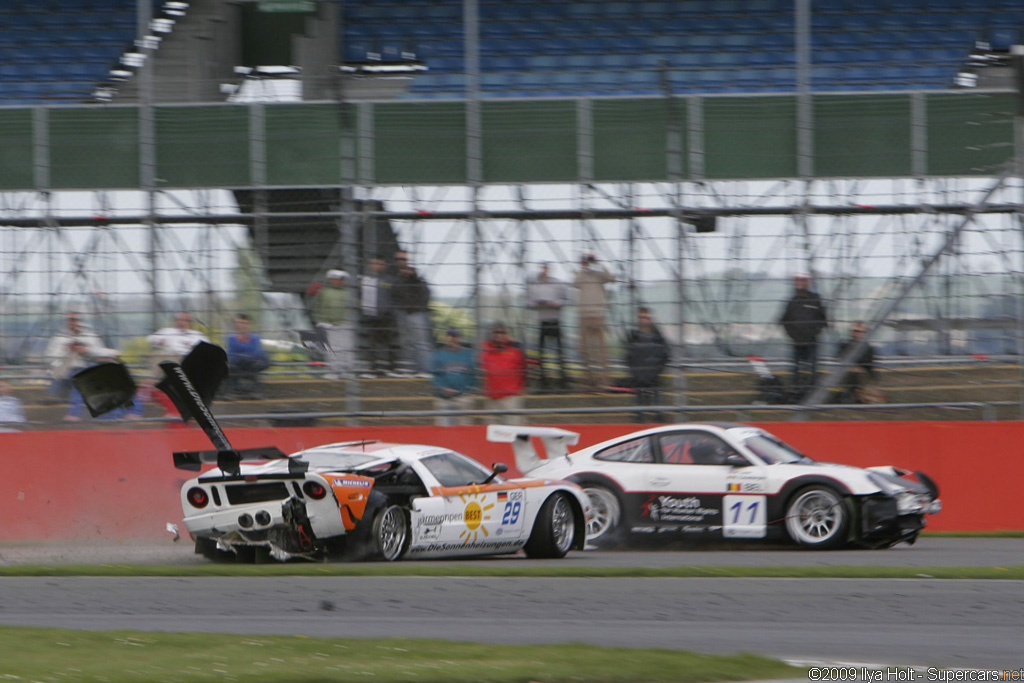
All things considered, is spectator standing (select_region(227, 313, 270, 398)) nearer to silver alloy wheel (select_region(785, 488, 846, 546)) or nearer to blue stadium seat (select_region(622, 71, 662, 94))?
blue stadium seat (select_region(622, 71, 662, 94))

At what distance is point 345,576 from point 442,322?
6.11 m

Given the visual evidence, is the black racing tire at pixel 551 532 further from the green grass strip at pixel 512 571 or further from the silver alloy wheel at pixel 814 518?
the silver alloy wheel at pixel 814 518

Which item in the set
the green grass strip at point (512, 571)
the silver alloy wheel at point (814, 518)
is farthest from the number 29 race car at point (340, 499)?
the silver alloy wheel at point (814, 518)

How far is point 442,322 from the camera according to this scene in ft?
52.7

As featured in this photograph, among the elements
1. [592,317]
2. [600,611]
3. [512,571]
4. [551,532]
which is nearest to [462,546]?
[551,532]

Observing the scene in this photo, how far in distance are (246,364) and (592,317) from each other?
13.0 feet

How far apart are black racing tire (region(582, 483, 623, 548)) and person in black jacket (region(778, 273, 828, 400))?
11.2 ft

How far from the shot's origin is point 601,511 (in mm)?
13375

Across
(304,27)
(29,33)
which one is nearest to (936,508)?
(304,27)

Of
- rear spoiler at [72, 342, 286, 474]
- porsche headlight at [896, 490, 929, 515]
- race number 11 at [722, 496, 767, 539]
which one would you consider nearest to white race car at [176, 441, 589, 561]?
rear spoiler at [72, 342, 286, 474]

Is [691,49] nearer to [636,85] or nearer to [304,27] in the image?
[636,85]

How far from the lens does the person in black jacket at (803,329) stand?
620 inches

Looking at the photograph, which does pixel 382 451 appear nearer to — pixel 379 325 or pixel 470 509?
pixel 470 509

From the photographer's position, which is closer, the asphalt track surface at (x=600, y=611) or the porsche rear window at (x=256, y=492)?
the asphalt track surface at (x=600, y=611)
